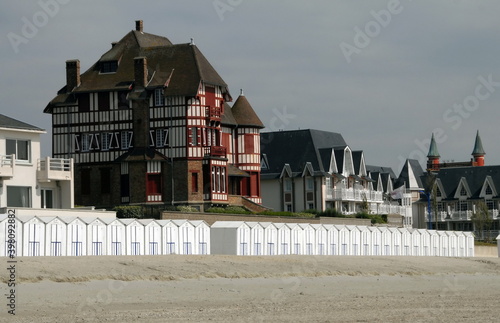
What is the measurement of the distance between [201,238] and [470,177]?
7011 centimetres

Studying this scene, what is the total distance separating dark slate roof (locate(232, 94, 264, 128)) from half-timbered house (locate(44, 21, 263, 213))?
4.84m

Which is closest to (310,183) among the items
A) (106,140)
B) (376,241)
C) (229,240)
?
(106,140)

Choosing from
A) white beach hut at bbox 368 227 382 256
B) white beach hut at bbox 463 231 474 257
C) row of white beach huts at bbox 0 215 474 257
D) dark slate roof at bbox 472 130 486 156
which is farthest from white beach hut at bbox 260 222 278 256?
dark slate roof at bbox 472 130 486 156

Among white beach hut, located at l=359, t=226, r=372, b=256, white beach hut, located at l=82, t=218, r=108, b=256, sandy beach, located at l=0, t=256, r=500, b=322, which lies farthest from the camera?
white beach hut, located at l=359, t=226, r=372, b=256

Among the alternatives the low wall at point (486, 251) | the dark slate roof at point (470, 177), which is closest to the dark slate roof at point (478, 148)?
the dark slate roof at point (470, 177)

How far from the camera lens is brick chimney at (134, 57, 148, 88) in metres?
71.7

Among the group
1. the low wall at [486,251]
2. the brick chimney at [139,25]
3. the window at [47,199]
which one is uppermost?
the brick chimney at [139,25]

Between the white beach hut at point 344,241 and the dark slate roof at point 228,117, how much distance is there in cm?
1822

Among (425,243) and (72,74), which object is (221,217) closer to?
(425,243)

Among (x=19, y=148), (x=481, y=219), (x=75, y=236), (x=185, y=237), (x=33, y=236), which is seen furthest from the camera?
(x=481, y=219)

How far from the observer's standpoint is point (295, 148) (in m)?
97.8

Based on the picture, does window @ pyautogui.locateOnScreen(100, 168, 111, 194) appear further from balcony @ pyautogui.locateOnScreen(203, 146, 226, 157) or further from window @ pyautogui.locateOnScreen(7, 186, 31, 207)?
window @ pyautogui.locateOnScreen(7, 186, 31, 207)

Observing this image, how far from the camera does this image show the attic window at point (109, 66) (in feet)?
244

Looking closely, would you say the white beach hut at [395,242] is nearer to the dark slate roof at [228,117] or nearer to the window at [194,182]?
the window at [194,182]
